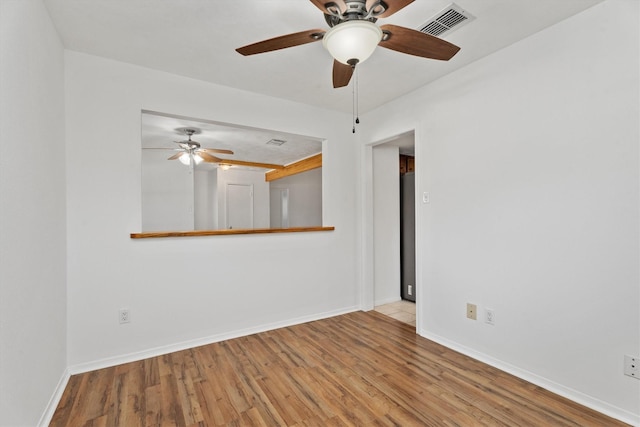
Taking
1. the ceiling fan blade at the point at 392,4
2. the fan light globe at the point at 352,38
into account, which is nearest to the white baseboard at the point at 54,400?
the fan light globe at the point at 352,38

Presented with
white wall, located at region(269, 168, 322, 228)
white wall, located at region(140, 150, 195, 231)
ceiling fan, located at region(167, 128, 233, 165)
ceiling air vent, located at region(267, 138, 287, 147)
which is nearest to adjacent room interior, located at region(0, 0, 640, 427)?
ceiling air vent, located at region(267, 138, 287, 147)

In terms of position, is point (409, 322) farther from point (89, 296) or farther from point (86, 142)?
point (86, 142)

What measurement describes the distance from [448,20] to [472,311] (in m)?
2.21

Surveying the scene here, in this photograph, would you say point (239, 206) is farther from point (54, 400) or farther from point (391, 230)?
point (54, 400)

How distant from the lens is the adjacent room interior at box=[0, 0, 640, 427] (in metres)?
1.74

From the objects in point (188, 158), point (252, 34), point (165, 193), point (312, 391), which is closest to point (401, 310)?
point (312, 391)

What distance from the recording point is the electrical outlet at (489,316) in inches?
95.3

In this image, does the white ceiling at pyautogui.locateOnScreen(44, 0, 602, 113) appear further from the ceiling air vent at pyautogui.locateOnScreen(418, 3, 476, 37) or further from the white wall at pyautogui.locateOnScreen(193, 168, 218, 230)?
the white wall at pyautogui.locateOnScreen(193, 168, 218, 230)

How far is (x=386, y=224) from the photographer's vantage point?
409 centimetres

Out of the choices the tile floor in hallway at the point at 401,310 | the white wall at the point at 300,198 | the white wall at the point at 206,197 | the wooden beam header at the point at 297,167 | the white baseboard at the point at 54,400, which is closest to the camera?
the white baseboard at the point at 54,400

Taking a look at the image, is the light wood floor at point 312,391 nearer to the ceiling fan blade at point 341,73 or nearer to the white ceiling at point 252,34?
the ceiling fan blade at point 341,73

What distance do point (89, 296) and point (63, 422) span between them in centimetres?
88

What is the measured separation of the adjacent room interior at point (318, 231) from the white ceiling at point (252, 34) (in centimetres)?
2

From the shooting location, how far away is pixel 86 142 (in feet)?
7.78
